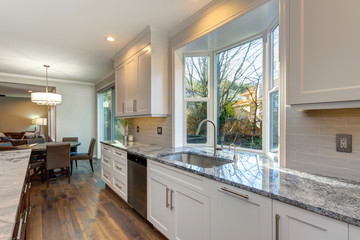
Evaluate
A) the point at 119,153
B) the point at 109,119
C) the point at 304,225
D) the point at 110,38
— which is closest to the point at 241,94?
the point at 304,225

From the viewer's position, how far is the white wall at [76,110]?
545 centimetres

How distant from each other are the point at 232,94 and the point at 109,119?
416cm

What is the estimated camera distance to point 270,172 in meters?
1.35

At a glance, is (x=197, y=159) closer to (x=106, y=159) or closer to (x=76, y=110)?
(x=106, y=159)

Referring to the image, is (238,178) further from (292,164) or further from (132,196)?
(132,196)

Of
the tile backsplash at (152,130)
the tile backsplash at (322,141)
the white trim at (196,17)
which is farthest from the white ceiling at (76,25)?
the tile backsplash at (322,141)

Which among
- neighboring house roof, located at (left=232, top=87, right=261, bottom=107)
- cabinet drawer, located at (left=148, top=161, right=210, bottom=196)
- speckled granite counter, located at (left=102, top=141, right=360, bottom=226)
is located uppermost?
neighboring house roof, located at (left=232, top=87, right=261, bottom=107)

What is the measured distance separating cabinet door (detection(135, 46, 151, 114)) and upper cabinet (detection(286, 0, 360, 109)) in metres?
1.85

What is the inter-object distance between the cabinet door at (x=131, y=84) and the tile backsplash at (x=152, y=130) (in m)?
0.36

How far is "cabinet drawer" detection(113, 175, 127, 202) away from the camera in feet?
8.44

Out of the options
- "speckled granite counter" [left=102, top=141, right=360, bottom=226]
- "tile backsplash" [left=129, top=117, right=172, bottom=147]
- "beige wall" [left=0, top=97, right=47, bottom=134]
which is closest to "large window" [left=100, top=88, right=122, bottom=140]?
"tile backsplash" [left=129, top=117, right=172, bottom=147]

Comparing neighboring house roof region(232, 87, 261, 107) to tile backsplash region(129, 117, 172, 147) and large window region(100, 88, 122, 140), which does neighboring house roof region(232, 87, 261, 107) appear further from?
large window region(100, 88, 122, 140)

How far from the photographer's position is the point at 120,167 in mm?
2674

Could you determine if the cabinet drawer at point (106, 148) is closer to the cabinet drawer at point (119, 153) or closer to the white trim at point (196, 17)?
the cabinet drawer at point (119, 153)
